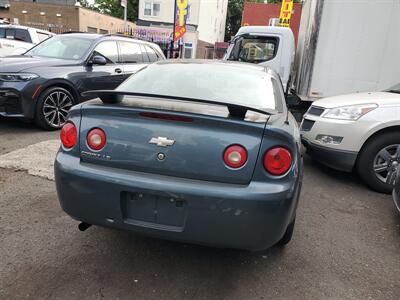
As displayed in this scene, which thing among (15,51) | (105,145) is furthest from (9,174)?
(15,51)

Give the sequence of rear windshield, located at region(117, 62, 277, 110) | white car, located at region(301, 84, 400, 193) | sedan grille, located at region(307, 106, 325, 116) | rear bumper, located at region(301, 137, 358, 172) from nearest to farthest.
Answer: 1. rear windshield, located at region(117, 62, 277, 110)
2. white car, located at region(301, 84, 400, 193)
3. rear bumper, located at region(301, 137, 358, 172)
4. sedan grille, located at region(307, 106, 325, 116)

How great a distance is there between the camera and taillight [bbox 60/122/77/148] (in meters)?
2.61

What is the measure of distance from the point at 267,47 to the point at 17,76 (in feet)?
19.3

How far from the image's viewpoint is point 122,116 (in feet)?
Result: 8.17

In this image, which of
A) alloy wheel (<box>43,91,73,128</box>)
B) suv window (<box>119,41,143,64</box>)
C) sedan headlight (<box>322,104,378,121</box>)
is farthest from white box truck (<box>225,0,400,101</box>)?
alloy wheel (<box>43,91,73,128</box>)

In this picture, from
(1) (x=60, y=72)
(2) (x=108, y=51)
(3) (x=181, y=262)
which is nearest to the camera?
(3) (x=181, y=262)

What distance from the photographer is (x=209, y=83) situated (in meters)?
3.31

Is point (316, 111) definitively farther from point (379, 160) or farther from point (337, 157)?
point (379, 160)

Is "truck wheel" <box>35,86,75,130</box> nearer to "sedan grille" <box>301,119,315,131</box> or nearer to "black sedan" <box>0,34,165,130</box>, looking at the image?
"black sedan" <box>0,34,165,130</box>

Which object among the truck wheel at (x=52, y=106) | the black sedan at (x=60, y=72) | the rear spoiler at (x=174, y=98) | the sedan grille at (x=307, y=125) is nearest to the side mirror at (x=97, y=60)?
the black sedan at (x=60, y=72)

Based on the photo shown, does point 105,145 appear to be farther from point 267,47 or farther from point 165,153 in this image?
point 267,47

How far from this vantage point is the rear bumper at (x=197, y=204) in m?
2.29

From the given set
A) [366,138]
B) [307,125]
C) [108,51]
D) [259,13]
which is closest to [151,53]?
[108,51]

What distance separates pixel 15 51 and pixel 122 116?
34.4 ft
